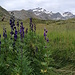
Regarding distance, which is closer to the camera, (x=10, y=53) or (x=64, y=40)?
(x=10, y=53)

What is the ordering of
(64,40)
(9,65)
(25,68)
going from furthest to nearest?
(64,40)
(9,65)
(25,68)

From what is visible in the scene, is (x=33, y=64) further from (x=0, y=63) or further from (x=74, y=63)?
(x=74, y=63)

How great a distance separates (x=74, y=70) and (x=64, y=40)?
137 cm

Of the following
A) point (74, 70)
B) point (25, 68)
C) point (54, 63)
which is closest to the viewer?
point (25, 68)

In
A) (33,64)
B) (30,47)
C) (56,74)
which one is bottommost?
(56,74)

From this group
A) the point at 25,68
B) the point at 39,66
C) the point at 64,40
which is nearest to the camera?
the point at 25,68

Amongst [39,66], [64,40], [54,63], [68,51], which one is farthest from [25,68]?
[64,40]

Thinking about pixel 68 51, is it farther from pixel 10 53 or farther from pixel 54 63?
pixel 10 53

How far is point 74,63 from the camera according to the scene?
422 cm

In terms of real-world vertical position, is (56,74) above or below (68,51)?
below

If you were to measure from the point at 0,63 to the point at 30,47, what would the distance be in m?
1.11

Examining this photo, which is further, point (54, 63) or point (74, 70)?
point (54, 63)

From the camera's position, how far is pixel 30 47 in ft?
13.7

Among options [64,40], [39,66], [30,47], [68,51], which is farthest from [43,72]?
[64,40]
